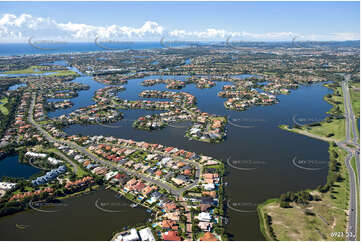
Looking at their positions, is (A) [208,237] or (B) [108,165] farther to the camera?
(B) [108,165]

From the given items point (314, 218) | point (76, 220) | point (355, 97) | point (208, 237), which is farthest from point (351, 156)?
point (355, 97)

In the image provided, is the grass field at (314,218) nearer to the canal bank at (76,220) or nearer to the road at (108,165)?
the road at (108,165)

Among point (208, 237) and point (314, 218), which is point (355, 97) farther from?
point (208, 237)

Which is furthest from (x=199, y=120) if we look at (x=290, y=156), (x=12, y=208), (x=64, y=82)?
(x=64, y=82)

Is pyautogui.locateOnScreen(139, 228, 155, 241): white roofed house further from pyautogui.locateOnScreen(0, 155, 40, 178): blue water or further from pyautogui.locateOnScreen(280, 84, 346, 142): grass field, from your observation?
pyautogui.locateOnScreen(280, 84, 346, 142): grass field

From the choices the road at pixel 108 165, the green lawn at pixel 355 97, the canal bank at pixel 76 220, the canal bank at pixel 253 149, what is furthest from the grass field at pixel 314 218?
the green lawn at pixel 355 97

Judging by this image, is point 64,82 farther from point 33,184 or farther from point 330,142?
point 330,142
